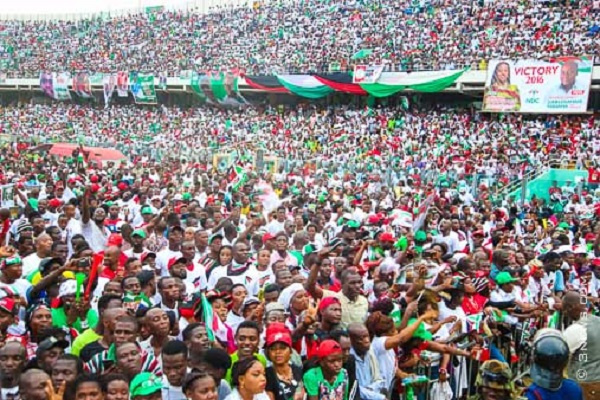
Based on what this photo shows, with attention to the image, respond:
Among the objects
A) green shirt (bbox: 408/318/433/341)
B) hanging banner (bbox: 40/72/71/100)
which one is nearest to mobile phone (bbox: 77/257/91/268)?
green shirt (bbox: 408/318/433/341)

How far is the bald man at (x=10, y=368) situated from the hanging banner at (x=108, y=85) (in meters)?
34.6

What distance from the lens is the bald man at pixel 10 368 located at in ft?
12.7

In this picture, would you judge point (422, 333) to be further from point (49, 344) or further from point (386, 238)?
point (386, 238)

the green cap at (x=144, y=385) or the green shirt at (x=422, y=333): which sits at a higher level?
the green cap at (x=144, y=385)

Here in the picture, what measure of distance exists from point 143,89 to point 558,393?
34541 mm

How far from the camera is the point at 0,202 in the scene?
1091cm

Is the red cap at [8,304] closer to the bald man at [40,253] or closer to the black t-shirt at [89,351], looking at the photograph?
the black t-shirt at [89,351]

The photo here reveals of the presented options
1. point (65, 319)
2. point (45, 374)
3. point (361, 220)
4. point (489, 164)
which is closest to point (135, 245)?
point (65, 319)

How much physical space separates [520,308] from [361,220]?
5078 mm

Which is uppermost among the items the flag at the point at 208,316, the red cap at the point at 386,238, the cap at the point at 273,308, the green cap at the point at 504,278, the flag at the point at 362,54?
the flag at the point at 362,54

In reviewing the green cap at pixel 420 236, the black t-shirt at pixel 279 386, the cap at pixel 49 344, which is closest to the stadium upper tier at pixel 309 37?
the green cap at pixel 420 236

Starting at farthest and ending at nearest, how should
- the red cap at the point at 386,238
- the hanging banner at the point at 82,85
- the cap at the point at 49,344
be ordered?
the hanging banner at the point at 82,85
the red cap at the point at 386,238
the cap at the point at 49,344

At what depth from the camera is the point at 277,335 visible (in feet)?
13.0

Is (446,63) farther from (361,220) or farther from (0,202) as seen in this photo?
(0,202)
